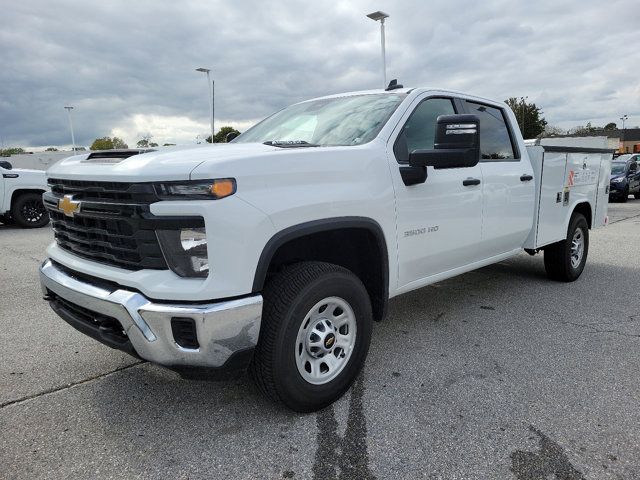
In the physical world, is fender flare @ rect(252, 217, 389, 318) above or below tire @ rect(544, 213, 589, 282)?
above

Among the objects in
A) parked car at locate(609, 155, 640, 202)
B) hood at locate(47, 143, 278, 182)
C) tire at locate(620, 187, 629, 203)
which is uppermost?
hood at locate(47, 143, 278, 182)

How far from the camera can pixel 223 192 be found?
7.52 ft

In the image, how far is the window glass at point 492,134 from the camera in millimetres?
4230

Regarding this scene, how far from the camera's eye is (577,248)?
19.0ft

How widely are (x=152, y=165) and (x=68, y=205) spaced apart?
748 mm

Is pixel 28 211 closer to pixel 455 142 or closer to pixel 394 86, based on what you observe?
pixel 394 86

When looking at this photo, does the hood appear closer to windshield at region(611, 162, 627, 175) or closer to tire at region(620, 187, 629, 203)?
tire at region(620, 187, 629, 203)

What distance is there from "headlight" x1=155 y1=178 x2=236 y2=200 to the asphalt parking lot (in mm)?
1277

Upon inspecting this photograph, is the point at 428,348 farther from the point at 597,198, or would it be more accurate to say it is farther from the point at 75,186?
the point at 597,198

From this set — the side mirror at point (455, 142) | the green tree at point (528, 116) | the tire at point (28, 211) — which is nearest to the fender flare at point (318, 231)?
the side mirror at point (455, 142)

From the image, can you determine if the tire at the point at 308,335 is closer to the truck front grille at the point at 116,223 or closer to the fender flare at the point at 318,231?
the fender flare at the point at 318,231

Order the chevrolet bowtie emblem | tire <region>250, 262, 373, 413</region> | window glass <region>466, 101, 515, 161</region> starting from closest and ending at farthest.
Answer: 1. tire <region>250, 262, 373, 413</region>
2. the chevrolet bowtie emblem
3. window glass <region>466, 101, 515, 161</region>

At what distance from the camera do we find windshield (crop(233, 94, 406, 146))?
3293 mm

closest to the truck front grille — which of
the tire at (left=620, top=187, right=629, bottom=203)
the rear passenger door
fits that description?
the rear passenger door
